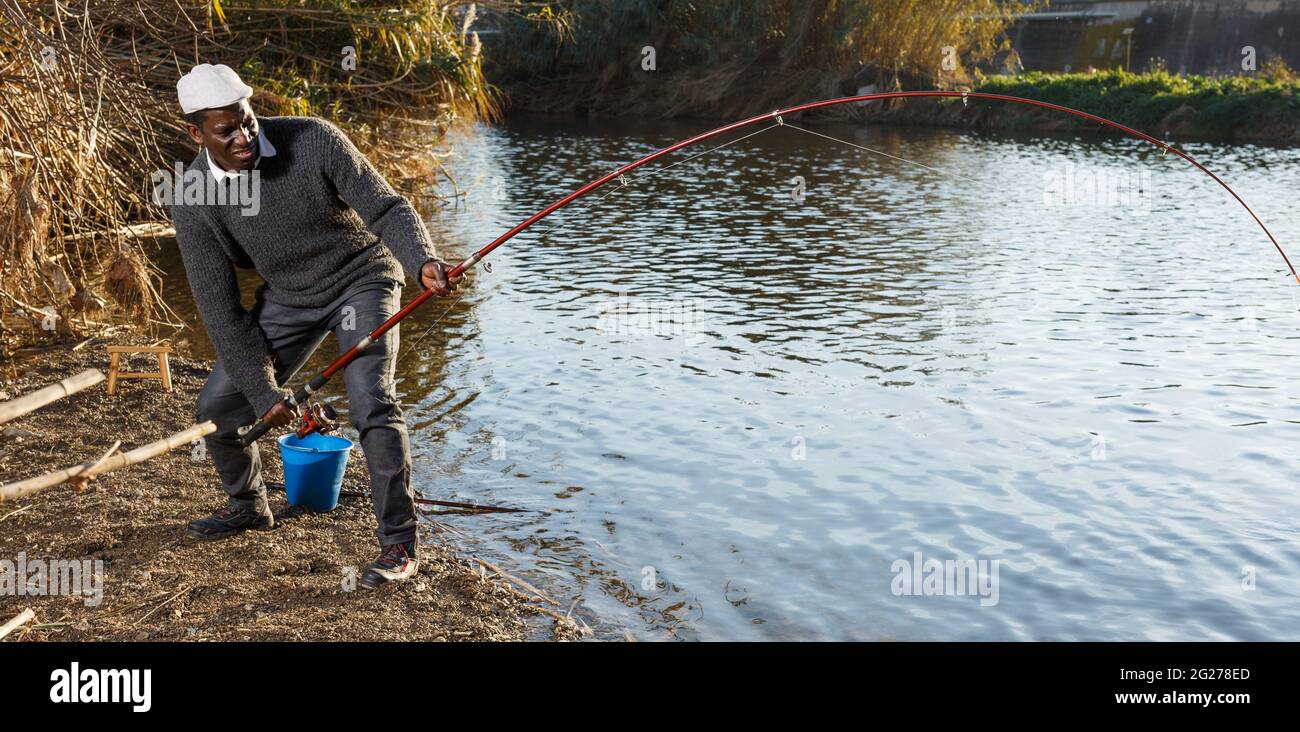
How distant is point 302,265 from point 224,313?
359mm

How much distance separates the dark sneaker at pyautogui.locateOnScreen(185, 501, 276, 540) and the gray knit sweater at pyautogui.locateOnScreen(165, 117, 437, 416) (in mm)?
843

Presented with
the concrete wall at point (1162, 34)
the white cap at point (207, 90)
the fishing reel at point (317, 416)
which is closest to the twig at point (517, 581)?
the fishing reel at point (317, 416)

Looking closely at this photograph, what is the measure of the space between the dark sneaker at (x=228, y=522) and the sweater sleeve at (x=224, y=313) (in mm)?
815

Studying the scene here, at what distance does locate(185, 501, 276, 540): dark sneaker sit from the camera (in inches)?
220

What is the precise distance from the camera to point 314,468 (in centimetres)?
593

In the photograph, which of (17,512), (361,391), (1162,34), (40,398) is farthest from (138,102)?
(1162,34)

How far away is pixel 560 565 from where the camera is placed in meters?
5.92

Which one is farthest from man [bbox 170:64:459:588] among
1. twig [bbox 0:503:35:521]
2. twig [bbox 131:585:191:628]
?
twig [bbox 0:503:35:521]

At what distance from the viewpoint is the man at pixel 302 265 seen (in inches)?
191

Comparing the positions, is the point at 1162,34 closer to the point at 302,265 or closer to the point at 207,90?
the point at 302,265

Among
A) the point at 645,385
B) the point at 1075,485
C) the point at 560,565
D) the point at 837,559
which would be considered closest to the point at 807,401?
the point at 645,385

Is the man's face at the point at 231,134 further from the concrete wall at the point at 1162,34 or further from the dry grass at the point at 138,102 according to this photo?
the concrete wall at the point at 1162,34

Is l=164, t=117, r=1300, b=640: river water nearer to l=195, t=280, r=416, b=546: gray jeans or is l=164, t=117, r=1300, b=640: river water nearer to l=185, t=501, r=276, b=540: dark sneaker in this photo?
l=195, t=280, r=416, b=546: gray jeans
